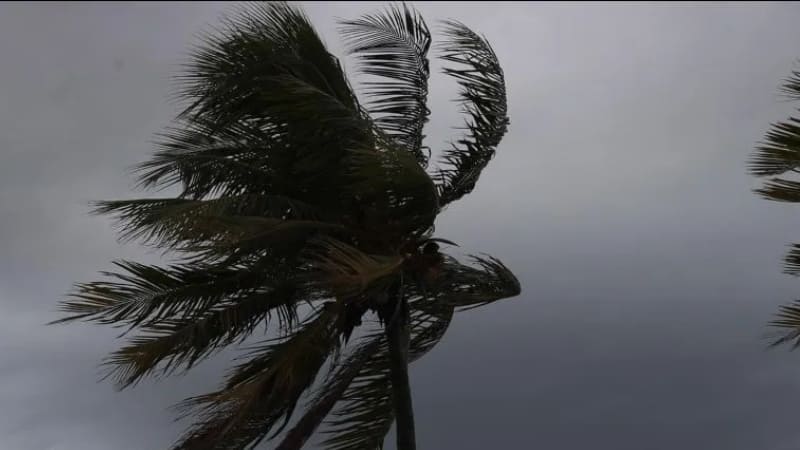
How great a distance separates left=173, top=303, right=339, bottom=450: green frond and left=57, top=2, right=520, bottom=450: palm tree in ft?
0.08

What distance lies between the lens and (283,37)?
44.3 feet

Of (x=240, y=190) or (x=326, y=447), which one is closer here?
(x=326, y=447)

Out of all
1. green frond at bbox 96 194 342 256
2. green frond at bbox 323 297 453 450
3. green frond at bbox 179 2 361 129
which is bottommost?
green frond at bbox 323 297 453 450

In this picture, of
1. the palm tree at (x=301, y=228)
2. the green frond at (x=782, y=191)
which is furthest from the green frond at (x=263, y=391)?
the green frond at (x=782, y=191)

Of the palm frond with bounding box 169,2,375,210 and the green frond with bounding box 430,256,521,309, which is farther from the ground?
the palm frond with bounding box 169,2,375,210

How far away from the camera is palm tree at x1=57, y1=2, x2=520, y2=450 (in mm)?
12805

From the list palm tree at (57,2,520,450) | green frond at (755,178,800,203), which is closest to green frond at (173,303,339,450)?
palm tree at (57,2,520,450)

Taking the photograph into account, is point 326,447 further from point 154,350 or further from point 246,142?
point 246,142

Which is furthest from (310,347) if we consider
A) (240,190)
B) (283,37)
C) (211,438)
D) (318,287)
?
(283,37)

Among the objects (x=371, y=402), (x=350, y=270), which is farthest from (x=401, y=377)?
(x=350, y=270)

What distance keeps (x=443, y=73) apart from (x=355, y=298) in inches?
132

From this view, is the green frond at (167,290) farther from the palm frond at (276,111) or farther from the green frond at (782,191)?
the green frond at (782,191)

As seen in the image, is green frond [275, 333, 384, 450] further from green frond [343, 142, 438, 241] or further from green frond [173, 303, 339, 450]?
green frond [343, 142, 438, 241]

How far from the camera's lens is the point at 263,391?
12602 millimetres
